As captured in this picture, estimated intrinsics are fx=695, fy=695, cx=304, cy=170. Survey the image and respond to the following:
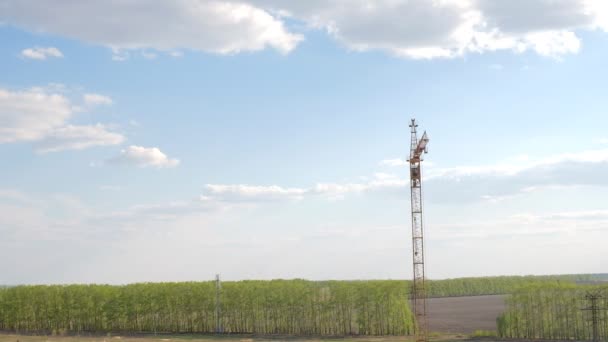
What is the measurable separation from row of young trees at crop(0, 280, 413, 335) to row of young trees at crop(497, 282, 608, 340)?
7305mm

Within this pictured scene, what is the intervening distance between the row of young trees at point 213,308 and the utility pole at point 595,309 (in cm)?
1199

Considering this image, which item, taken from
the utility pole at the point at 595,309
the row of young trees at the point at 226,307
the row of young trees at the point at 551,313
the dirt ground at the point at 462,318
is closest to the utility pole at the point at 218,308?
the row of young trees at the point at 226,307

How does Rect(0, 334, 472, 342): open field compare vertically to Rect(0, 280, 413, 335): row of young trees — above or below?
below

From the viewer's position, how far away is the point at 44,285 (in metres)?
56.9

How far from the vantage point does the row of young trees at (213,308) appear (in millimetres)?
49375

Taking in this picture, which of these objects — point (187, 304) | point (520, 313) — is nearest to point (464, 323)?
point (520, 313)

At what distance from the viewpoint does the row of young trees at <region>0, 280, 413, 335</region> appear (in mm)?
49375

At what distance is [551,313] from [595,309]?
128 inches

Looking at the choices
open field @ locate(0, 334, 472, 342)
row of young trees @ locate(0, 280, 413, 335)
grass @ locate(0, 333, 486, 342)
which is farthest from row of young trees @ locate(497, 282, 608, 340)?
row of young trees @ locate(0, 280, 413, 335)

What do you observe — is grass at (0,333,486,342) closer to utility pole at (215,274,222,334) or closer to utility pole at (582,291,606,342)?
utility pole at (215,274,222,334)

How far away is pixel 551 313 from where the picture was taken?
1766 inches

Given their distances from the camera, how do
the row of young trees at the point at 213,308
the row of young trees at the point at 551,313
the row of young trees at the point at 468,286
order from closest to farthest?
the row of young trees at the point at 551,313 < the row of young trees at the point at 213,308 < the row of young trees at the point at 468,286

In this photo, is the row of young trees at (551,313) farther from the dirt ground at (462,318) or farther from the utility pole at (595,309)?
the dirt ground at (462,318)

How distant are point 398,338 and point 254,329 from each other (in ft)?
36.6
